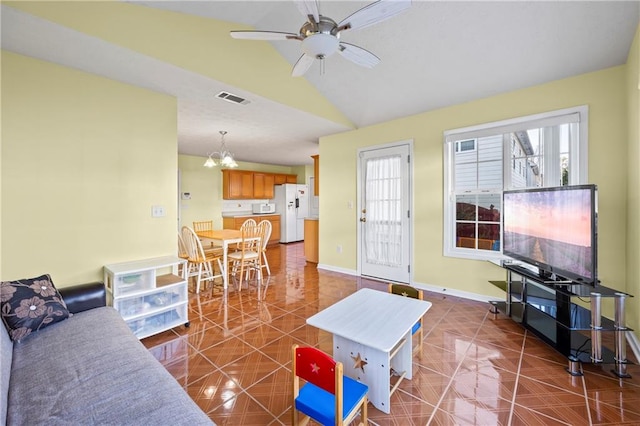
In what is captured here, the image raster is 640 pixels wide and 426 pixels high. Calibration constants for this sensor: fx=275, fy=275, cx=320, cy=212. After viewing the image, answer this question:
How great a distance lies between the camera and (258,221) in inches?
300

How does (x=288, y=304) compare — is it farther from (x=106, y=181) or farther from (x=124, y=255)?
(x=106, y=181)

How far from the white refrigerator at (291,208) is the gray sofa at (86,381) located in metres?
6.21

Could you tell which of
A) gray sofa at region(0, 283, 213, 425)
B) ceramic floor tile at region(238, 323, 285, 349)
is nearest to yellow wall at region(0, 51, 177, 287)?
gray sofa at region(0, 283, 213, 425)

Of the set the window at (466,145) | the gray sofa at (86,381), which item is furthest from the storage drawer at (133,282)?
the window at (466,145)

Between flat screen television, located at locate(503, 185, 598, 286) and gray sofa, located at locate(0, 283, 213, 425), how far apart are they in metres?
2.59

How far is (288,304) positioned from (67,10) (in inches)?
126

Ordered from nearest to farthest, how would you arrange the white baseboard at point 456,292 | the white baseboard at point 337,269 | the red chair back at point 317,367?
the red chair back at point 317,367, the white baseboard at point 456,292, the white baseboard at point 337,269

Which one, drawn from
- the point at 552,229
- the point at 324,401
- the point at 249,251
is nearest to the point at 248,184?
the point at 249,251

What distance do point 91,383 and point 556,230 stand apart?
3254 millimetres

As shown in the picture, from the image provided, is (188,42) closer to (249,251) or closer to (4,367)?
(4,367)

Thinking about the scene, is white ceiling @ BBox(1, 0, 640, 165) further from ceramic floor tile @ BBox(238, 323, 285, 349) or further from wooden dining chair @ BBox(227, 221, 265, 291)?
ceramic floor tile @ BBox(238, 323, 285, 349)

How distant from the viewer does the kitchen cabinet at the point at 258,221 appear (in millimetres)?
7141

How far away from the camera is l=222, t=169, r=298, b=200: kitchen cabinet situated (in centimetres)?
725

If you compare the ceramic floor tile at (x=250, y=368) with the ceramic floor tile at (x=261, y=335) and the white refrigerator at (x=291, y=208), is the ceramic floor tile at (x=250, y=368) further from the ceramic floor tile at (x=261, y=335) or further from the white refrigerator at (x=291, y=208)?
the white refrigerator at (x=291, y=208)
